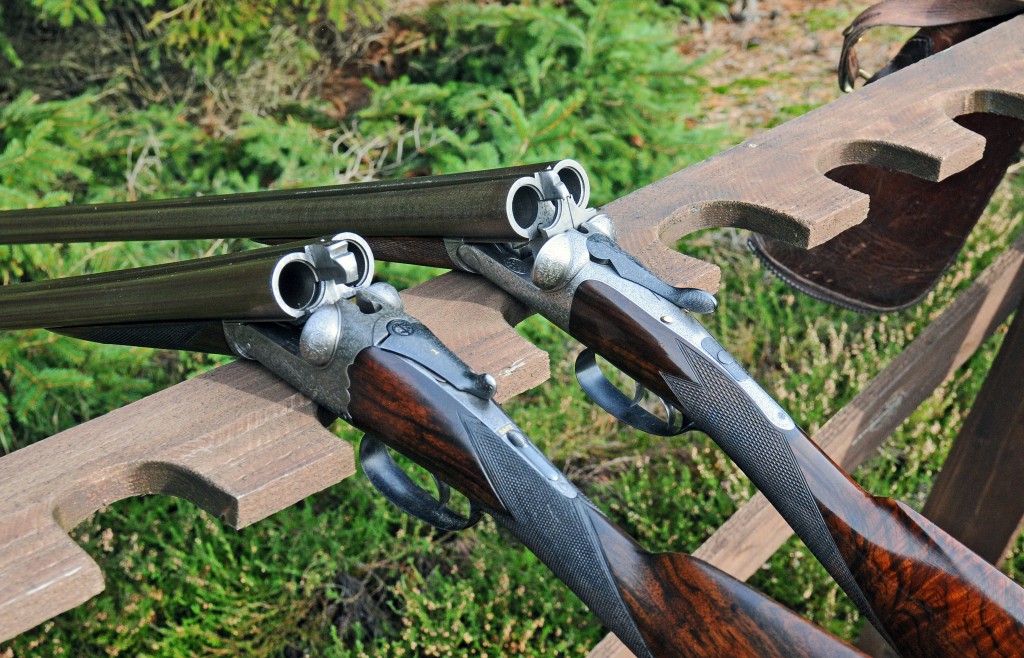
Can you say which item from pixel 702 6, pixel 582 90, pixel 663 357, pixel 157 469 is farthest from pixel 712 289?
pixel 702 6

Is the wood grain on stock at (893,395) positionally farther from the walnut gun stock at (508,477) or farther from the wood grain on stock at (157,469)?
the wood grain on stock at (157,469)

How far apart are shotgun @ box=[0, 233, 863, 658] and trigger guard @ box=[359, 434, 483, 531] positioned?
2.8 inches

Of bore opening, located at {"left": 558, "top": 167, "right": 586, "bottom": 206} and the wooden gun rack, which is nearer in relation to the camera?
the wooden gun rack

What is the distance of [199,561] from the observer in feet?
11.4

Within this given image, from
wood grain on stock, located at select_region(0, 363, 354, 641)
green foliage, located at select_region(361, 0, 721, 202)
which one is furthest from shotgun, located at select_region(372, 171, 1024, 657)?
green foliage, located at select_region(361, 0, 721, 202)

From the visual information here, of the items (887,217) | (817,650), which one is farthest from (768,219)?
(887,217)

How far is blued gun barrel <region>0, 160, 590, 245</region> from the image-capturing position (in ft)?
5.75

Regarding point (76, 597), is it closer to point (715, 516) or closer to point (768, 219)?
point (768, 219)

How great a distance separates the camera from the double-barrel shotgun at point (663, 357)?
155 centimetres

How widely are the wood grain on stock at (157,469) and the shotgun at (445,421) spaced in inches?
4.0

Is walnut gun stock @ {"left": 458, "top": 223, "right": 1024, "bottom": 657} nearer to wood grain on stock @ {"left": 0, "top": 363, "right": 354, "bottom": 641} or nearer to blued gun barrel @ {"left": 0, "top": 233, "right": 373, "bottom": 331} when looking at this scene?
blued gun barrel @ {"left": 0, "top": 233, "right": 373, "bottom": 331}

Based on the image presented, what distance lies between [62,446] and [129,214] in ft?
2.32

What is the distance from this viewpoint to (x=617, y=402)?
6.39 feet

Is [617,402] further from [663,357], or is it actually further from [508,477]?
[508,477]
